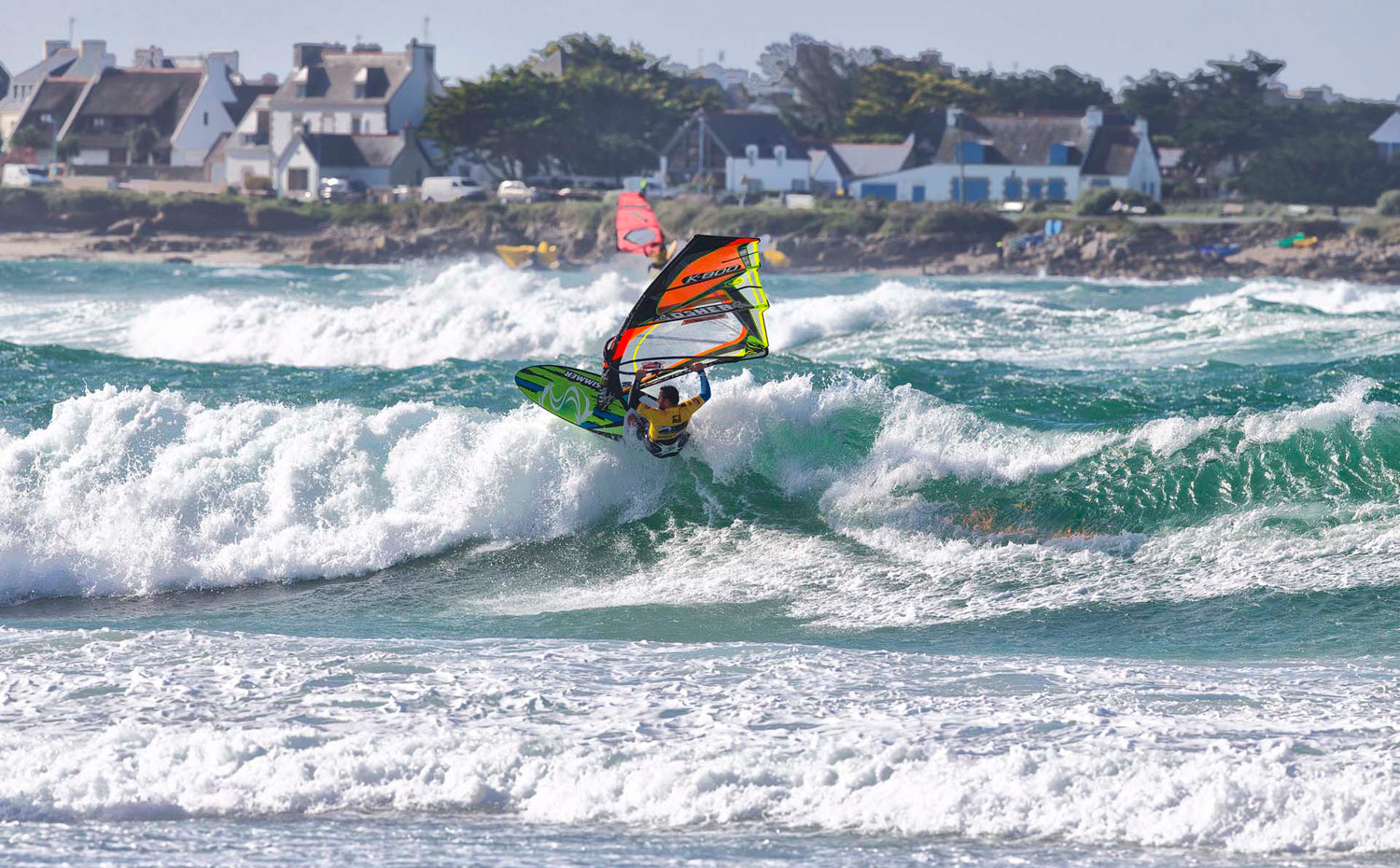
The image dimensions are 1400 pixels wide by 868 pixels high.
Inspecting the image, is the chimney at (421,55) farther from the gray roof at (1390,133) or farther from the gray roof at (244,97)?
the gray roof at (1390,133)

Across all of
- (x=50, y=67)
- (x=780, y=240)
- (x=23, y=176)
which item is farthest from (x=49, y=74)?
(x=780, y=240)

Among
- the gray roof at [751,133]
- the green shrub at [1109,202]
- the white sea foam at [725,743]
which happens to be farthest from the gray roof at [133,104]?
the white sea foam at [725,743]

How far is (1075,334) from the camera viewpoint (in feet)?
88.6

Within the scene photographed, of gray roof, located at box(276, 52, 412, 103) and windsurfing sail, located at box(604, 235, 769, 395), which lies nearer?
windsurfing sail, located at box(604, 235, 769, 395)

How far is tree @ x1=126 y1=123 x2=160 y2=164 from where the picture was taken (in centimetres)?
8169

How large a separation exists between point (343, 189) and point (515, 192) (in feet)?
28.8

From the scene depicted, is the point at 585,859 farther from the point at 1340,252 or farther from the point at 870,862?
the point at 1340,252

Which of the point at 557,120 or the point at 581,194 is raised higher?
the point at 557,120

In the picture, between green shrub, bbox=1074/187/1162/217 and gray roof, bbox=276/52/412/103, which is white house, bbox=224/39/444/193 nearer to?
gray roof, bbox=276/52/412/103

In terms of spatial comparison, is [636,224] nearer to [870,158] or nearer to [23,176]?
[870,158]

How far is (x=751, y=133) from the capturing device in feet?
248

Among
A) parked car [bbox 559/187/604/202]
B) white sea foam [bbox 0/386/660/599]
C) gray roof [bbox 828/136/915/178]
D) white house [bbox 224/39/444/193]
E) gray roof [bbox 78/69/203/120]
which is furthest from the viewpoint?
gray roof [bbox 78/69/203/120]

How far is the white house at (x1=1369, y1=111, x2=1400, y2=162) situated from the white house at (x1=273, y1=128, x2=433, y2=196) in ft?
154

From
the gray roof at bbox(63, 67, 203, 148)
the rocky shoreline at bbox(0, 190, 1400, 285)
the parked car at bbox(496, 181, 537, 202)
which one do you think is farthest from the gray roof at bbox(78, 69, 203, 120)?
the parked car at bbox(496, 181, 537, 202)
